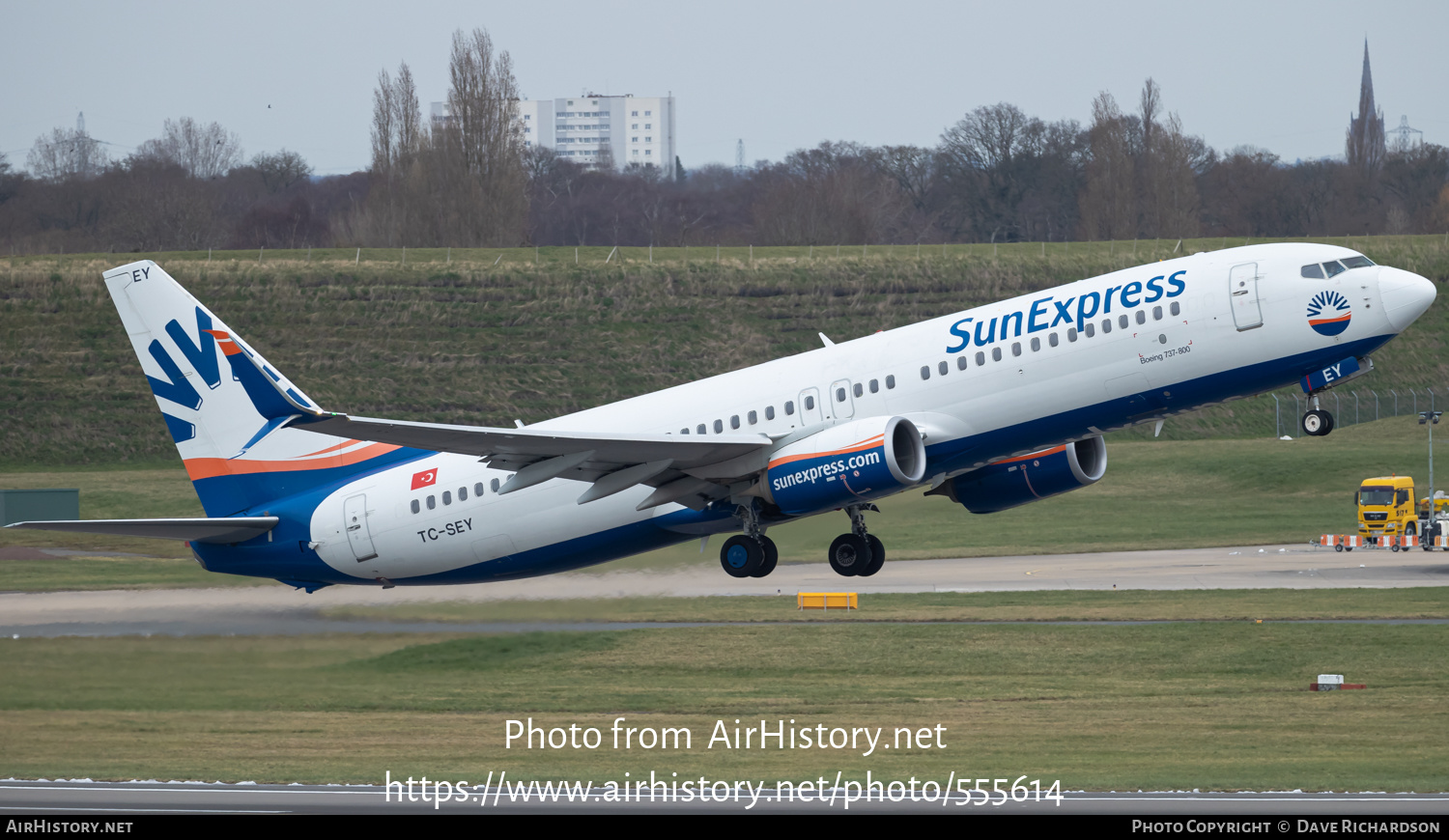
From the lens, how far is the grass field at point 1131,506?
71.2m

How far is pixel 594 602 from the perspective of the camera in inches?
1483

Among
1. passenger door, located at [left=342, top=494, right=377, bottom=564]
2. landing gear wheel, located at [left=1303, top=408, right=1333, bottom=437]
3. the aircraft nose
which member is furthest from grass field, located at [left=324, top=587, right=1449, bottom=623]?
the aircraft nose

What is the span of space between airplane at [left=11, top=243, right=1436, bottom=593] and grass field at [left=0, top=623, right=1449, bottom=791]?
313cm

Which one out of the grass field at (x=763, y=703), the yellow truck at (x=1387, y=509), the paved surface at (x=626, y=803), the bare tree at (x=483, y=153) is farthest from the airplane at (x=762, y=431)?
the bare tree at (x=483, y=153)

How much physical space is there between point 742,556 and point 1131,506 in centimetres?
5260

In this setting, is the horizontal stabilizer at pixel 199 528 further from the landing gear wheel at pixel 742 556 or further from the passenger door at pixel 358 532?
the landing gear wheel at pixel 742 556

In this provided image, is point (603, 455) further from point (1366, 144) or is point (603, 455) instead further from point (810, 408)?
point (1366, 144)

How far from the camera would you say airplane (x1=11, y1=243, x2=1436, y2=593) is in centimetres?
3198

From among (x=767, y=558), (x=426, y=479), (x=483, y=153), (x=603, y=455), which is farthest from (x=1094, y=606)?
(x=483, y=153)

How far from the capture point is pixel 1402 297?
103ft

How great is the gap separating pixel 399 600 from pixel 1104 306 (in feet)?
59.7

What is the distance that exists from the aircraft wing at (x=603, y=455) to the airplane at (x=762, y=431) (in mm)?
71

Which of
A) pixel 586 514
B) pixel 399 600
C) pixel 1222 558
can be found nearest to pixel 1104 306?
pixel 586 514
